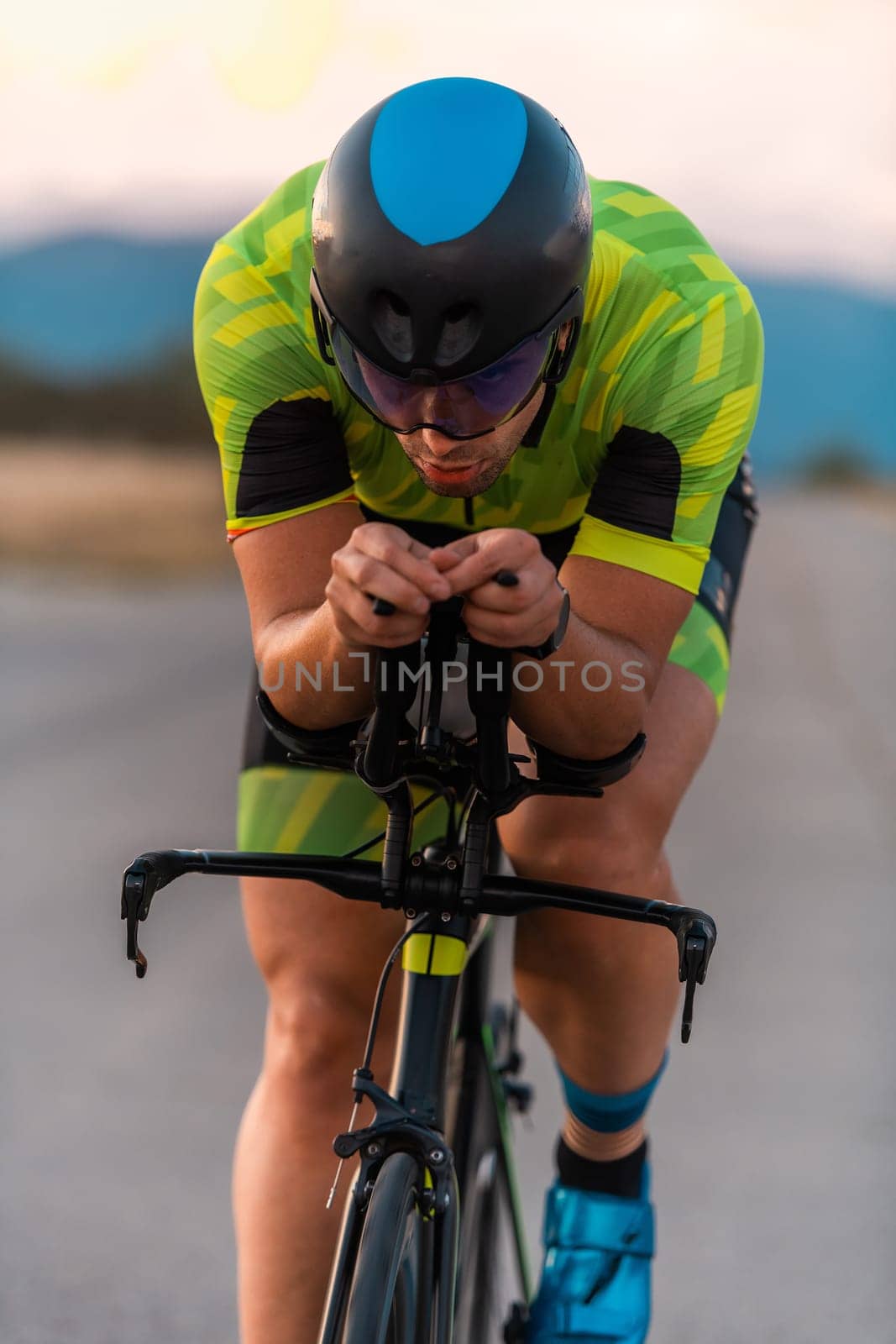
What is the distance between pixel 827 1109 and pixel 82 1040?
1.80m

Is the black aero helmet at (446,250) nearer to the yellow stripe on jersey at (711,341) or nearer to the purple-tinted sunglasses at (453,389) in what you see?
the purple-tinted sunglasses at (453,389)

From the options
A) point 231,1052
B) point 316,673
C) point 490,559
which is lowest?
point 231,1052

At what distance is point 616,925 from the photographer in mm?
2496

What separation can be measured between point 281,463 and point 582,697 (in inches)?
21.6

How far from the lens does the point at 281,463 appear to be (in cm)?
233

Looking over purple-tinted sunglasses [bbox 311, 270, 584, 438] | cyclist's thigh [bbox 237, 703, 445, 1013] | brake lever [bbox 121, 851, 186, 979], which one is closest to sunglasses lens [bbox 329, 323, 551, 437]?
purple-tinted sunglasses [bbox 311, 270, 584, 438]

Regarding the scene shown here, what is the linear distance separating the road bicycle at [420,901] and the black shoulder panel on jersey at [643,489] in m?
0.29

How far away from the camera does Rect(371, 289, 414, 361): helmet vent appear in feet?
6.27

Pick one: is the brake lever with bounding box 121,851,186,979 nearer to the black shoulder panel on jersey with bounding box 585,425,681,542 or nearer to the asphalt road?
the black shoulder panel on jersey with bounding box 585,425,681,542

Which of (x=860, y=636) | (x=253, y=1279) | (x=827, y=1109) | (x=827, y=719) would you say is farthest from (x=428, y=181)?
(x=860, y=636)

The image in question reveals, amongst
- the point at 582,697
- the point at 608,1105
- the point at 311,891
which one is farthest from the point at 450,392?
the point at 608,1105

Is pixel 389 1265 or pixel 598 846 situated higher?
pixel 598 846

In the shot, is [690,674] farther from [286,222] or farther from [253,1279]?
[253,1279]

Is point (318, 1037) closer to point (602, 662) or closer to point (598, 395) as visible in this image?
point (602, 662)
